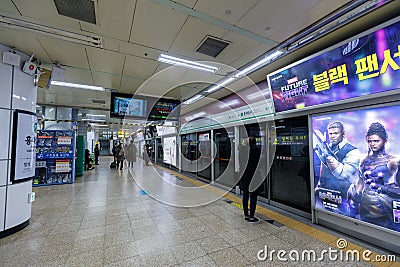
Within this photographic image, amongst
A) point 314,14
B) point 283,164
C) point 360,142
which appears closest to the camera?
point 314,14

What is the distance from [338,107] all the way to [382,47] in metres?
0.96

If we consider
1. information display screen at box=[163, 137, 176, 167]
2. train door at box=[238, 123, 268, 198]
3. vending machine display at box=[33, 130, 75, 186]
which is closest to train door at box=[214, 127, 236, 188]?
train door at box=[238, 123, 268, 198]

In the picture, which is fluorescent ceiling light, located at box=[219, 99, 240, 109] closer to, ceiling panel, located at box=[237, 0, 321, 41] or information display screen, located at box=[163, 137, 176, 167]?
ceiling panel, located at box=[237, 0, 321, 41]

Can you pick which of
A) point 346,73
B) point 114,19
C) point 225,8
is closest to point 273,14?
point 225,8

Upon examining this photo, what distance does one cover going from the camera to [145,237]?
2850mm

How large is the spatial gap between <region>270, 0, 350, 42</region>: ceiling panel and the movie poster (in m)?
1.46

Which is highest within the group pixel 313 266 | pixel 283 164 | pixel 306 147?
pixel 306 147

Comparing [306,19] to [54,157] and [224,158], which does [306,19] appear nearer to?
[224,158]

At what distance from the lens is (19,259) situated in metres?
2.31

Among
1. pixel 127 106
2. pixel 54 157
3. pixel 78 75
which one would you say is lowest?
pixel 54 157

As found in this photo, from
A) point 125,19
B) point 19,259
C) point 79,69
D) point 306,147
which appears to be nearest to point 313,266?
point 306,147

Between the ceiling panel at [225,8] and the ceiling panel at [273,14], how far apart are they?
0.31 ft

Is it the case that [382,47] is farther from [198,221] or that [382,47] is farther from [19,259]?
[19,259]

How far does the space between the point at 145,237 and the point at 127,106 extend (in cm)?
375
